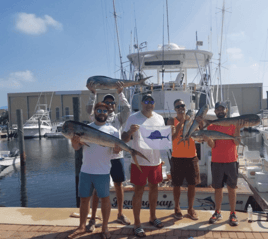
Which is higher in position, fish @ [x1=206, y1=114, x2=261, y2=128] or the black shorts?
fish @ [x1=206, y1=114, x2=261, y2=128]

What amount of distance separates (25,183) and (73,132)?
12640mm

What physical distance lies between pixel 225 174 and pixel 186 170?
0.59m

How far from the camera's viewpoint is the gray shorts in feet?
12.6

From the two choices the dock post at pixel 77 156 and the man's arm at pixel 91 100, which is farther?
the dock post at pixel 77 156

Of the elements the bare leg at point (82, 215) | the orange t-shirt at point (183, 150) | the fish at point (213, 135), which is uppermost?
the fish at point (213, 135)

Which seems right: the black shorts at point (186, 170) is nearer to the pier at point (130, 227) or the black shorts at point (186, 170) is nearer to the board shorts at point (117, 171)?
the pier at point (130, 227)

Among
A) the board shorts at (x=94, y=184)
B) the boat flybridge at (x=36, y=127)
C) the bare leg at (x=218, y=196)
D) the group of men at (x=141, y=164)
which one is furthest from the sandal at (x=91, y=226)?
the boat flybridge at (x=36, y=127)

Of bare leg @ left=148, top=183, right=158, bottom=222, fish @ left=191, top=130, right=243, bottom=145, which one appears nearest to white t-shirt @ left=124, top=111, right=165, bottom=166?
bare leg @ left=148, top=183, right=158, bottom=222

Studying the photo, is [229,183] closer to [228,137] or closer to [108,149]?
[228,137]

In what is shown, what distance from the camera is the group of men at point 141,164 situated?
3.38 metres

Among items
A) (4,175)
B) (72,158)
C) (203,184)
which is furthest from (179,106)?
(72,158)

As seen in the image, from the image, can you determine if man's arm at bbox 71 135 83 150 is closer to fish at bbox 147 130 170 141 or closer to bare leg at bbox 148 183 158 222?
fish at bbox 147 130 170 141

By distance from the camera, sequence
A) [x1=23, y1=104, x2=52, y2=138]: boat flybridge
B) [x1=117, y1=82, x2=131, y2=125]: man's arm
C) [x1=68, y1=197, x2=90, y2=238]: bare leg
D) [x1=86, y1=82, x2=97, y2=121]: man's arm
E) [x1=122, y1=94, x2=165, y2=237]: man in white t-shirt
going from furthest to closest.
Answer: [x1=23, y1=104, x2=52, y2=138]: boat flybridge, [x1=117, y1=82, x2=131, y2=125]: man's arm, [x1=86, y1=82, x2=97, y2=121]: man's arm, [x1=122, y1=94, x2=165, y2=237]: man in white t-shirt, [x1=68, y1=197, x2=90, y2=238]: bare leg

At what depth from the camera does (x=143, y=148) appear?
362 cm
